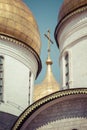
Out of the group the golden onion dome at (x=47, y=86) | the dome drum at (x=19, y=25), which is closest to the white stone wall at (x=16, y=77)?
the dome drum at (x=19, y=25)

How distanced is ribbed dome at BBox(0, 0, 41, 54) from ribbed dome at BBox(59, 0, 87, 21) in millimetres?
1264

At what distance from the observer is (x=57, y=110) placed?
9758 millimetres

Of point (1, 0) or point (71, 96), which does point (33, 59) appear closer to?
point (1, 0)

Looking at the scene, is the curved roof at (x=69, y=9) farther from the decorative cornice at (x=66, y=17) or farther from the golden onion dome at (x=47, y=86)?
the golden onion dome at (x=47, y=86)

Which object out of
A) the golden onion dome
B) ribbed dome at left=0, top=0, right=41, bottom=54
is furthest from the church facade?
the golden onion dome

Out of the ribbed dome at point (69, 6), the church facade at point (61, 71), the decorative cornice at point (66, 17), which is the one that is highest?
the ribbed dome at point (69, 6)

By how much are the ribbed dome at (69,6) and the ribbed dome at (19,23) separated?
4.15ft

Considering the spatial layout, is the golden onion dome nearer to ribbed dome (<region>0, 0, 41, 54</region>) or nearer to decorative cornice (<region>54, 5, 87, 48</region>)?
ribbed dome (<region>0, 0, 41, 54</region>)

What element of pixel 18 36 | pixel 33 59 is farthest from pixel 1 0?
pixel 33 59

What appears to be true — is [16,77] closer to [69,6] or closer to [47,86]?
[69,6]

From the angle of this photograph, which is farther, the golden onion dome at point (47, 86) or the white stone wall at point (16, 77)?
the golden onion dome at point (47, 86)

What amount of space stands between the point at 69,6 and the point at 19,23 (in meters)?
1.69

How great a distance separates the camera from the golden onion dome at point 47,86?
16141 millimetres

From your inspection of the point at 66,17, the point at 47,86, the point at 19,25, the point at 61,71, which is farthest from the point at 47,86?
the point at 66,17
